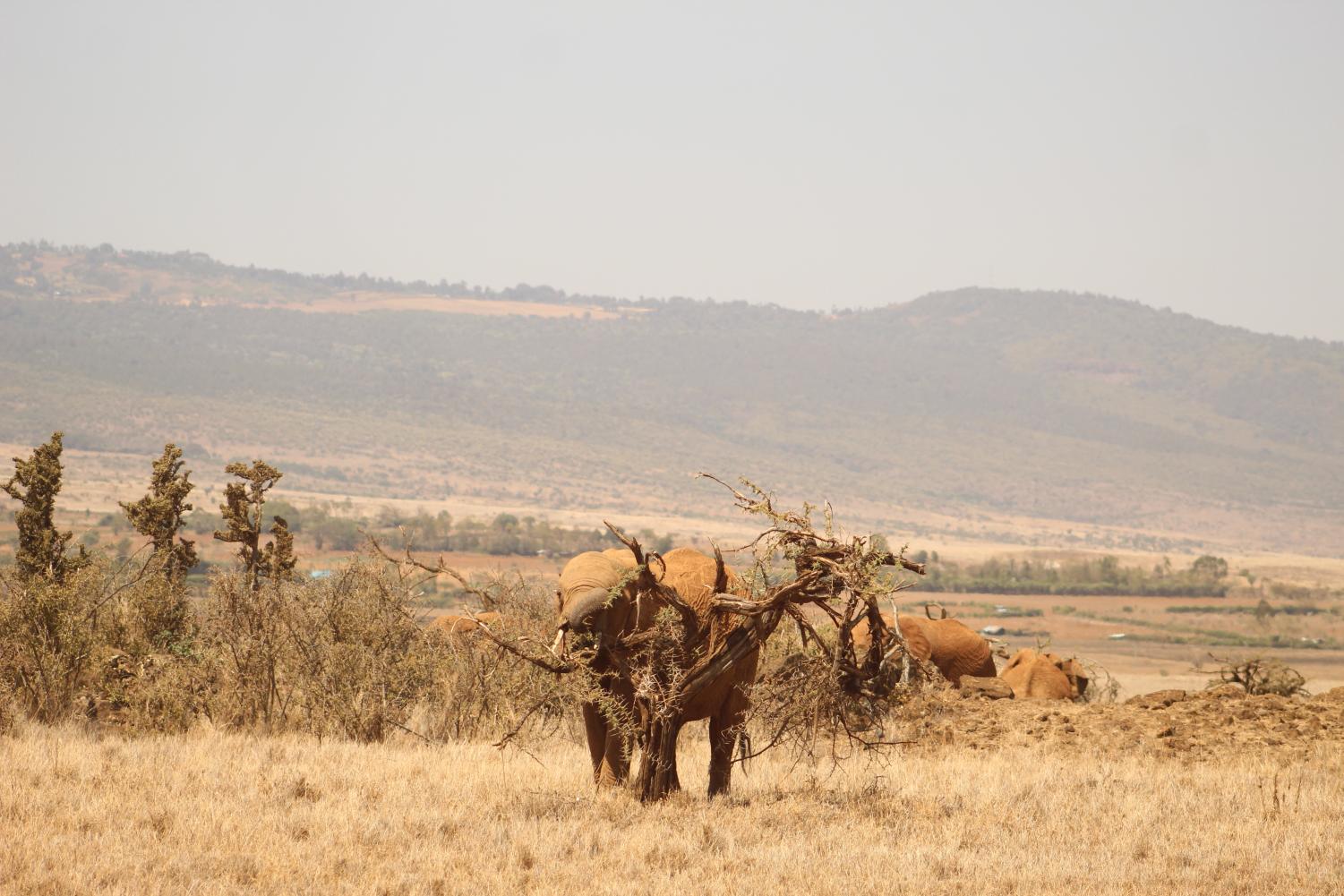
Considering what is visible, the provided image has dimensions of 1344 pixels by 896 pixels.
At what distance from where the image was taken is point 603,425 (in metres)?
193

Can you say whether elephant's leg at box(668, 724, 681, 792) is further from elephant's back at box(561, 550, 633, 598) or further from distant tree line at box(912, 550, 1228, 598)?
distant tree line at box(912, 550, 1228, 598)

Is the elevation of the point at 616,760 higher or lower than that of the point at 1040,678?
higher

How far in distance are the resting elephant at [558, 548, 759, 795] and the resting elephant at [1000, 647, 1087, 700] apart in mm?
10107

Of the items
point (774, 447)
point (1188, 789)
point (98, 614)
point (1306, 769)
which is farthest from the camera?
point (774, 447)

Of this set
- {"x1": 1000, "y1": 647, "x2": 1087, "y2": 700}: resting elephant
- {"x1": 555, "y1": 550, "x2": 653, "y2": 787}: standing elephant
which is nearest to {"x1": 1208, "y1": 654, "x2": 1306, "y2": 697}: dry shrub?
{"x1": 1000, "y1": 647, "x2": 1087, "y2": 700}: resting elephant

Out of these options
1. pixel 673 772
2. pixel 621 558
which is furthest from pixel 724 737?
pixel 621 558

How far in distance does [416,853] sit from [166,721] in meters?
6.81

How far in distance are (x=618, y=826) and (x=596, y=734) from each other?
0.94m

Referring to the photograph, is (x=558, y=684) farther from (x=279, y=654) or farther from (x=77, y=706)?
(x=77, y=706)

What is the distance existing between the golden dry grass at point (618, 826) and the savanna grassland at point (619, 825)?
0.03 meters

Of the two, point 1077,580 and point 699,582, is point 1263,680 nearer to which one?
point 699,582

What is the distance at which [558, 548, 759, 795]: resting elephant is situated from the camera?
11.0 m

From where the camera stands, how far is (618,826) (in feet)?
36.8

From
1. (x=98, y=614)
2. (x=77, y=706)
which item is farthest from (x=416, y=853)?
(x=98, y=614)
